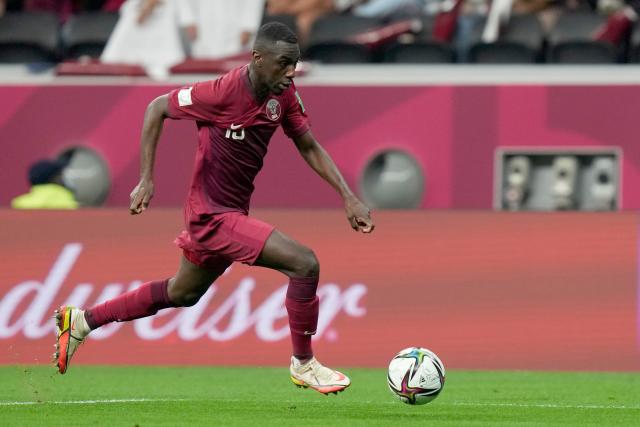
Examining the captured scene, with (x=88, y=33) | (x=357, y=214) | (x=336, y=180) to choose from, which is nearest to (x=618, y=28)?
(x=88, y=33)

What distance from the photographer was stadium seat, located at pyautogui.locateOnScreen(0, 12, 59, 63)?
16.0m

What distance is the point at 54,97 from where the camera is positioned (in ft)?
50.2

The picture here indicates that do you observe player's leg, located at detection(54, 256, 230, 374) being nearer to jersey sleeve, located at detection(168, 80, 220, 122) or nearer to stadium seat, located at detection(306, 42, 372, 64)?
jersey sleeve, located at detection(168, 80, 220, 122)

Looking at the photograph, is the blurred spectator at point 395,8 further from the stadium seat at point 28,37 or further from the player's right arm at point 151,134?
the player's right arm at point 151,134

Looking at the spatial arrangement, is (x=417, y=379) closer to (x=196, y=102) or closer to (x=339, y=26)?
(x=196, y=102)

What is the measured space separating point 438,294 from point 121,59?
4.74 metres

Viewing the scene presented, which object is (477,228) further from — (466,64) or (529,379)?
(466,64)

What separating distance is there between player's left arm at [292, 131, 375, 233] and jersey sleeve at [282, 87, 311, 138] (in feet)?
0.13

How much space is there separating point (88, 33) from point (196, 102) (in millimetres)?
8075

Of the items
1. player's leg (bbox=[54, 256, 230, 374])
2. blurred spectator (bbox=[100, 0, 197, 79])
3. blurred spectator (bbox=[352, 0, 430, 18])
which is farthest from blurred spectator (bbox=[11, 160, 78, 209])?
player's leg (bbox=[54, 256, 230, 374])

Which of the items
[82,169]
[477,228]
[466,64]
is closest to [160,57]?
[82,169]

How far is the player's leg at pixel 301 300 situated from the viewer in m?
8.39

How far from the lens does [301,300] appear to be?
849cm

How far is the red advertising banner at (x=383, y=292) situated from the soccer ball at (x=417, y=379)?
4.05 meters
